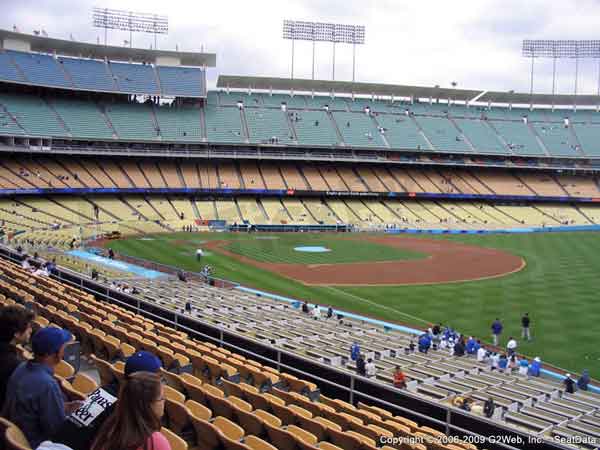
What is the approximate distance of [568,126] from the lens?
265 ft

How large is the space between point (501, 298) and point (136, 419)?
26.5 m

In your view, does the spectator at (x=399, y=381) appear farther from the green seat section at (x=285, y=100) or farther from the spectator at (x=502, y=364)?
the green seat section at (x=285, y=100)

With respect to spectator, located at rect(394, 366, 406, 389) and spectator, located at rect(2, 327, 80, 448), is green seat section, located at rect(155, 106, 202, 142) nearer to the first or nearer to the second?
spectator, located at rect(394, 366, 406, 389)

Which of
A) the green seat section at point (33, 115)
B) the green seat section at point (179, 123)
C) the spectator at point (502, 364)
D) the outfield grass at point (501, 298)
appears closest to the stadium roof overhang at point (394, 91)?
the green seat section at point (179, 123)

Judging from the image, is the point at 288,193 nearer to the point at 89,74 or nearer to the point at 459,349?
the point at 89,74

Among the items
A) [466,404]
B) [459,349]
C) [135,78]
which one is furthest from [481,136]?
[466,404]

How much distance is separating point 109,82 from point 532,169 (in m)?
55.4

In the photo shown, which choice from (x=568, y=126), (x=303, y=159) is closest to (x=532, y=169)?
(x=568, y=126)

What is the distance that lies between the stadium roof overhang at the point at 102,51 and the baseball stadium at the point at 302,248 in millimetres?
366

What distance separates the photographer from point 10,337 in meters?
4.68

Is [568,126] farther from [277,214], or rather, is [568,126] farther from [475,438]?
[475,438]

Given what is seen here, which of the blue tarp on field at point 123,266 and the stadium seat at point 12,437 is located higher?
the stadium seat at point 12,437

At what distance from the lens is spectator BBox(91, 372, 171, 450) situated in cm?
296

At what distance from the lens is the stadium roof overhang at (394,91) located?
75.2 m
